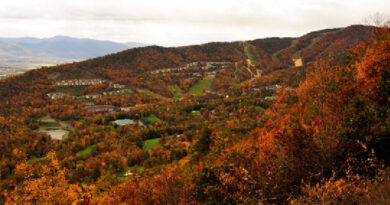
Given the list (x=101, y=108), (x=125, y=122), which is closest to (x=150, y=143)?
(x=125, y=122)

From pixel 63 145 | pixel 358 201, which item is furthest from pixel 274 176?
pixel 63 145

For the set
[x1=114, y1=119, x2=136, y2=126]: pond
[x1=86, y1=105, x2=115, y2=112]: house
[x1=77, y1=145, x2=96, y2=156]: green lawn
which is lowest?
[x1=77, y1=145, x2=96, y2=156]: green lawn

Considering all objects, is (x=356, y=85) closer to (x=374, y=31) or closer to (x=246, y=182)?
(x=246, y=182)

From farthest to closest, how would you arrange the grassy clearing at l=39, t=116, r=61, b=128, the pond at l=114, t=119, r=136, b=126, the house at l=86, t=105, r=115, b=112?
the house at l=86, t=105, r=115, b=112 → the grassy clearing at l=39, t=116, r=61, b=128 → the pond at l=114, t=119, r=136, b=126

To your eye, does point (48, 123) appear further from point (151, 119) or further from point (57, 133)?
point (151, 119)

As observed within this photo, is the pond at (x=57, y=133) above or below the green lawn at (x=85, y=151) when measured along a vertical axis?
above

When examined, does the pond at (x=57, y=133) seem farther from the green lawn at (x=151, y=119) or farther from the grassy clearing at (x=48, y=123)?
the green lawn at (x=151, y=119)

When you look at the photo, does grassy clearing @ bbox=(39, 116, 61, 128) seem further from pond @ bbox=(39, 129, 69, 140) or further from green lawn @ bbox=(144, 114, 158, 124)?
green lawn @ bbox=(144, 114, 158, 124)

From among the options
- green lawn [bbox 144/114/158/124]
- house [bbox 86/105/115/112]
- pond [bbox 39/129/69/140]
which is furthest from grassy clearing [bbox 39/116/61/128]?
green lawn [bbox 144/114/158/124]

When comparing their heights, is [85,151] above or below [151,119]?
below

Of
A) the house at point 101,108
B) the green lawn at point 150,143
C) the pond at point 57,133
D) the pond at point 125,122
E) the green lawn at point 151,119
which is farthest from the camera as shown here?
the house at point 101,108

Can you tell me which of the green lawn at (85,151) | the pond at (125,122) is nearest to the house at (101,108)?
the pond at (125,122)

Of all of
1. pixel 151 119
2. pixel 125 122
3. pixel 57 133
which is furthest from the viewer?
pixel 151 119
